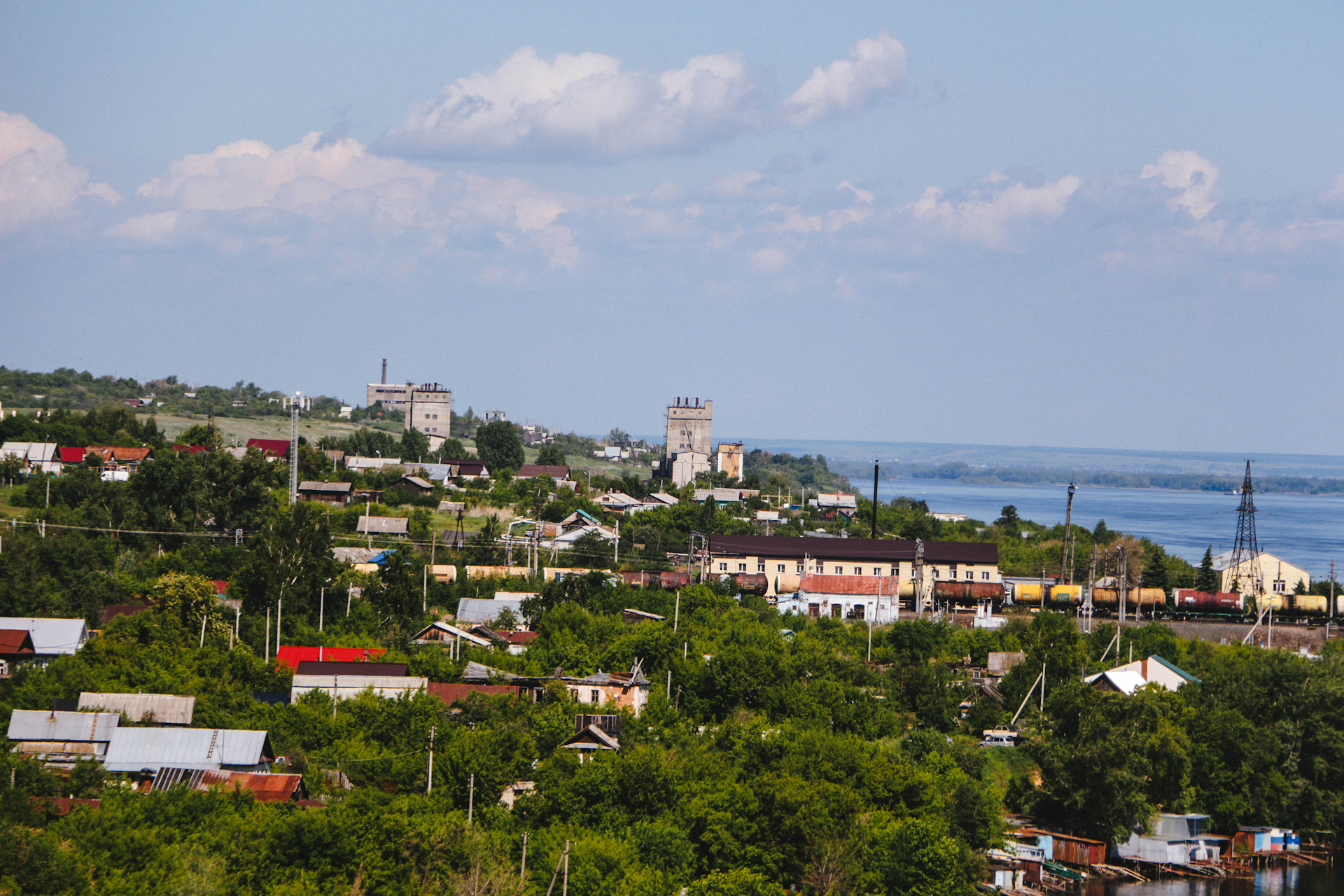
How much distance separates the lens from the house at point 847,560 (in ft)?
157

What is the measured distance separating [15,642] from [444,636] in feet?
33.2

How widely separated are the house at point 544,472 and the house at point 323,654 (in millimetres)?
40391

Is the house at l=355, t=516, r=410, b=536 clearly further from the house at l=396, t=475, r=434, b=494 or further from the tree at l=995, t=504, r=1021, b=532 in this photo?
the tree at l=995, t=504, r=1021, b=532

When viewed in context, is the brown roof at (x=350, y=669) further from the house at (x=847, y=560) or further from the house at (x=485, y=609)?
the house at (x=847, y=560)

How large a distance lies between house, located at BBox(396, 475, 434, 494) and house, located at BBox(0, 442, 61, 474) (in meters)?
14.7

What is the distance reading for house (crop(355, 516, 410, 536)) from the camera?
161 ft

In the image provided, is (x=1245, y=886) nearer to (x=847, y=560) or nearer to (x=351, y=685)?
(x=351, y=685)

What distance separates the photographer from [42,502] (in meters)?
46.9

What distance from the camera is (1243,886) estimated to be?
2566 cm

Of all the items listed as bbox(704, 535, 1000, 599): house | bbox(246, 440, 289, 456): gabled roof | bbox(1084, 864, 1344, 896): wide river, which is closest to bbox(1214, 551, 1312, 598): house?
bbox(704, 535, 1000, 599): house

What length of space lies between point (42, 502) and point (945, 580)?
3358 centimetres

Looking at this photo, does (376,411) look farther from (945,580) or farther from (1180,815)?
(1180,815)

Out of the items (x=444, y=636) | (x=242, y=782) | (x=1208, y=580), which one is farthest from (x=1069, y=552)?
(x=242, y=782)

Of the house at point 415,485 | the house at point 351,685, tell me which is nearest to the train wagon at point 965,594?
the house at point 351,685
